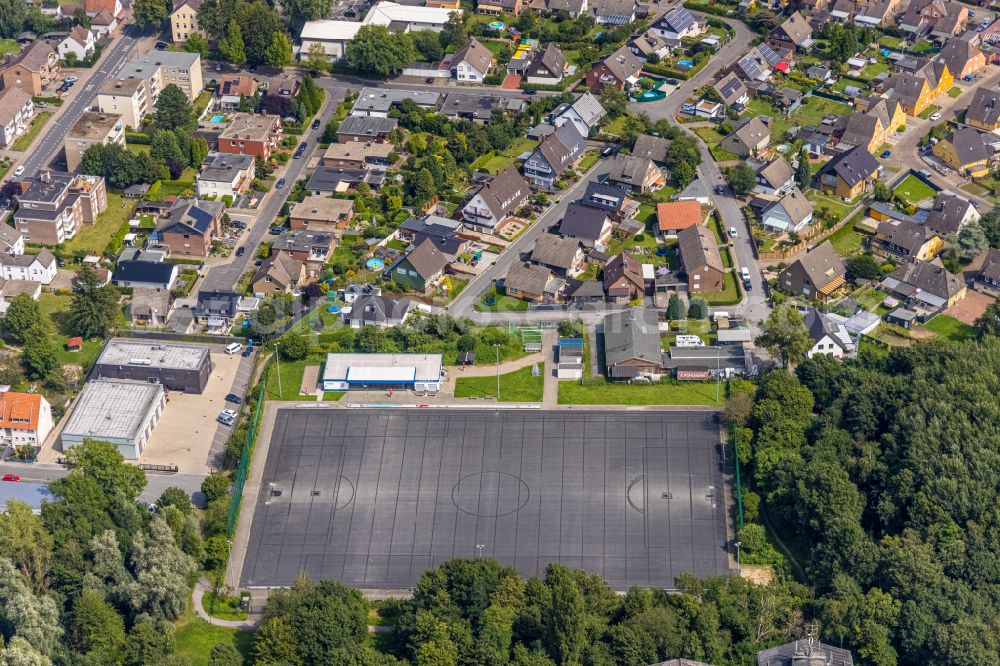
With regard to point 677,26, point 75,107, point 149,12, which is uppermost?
point 149,12

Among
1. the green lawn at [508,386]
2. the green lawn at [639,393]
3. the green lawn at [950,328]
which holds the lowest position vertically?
the green lawn at [950,328]

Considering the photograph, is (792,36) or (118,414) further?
(792,36)

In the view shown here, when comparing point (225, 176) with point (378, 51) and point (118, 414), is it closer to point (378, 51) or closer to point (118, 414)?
point (378, 51)

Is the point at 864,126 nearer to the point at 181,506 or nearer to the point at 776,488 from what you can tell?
the point at 776,488

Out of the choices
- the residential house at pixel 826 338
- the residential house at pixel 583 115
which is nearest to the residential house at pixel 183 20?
the residential house at pixel 583 115

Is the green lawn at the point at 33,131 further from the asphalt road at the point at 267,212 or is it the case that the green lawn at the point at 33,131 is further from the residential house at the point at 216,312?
the residential house at the point at 216,312

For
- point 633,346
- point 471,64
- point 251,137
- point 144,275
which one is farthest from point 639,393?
point 471,64

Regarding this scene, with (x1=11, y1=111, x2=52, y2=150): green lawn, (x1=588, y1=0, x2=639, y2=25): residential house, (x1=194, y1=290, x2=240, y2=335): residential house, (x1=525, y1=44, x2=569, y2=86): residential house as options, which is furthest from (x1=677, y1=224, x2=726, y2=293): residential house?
(x1=11, y1=111, x2=52, y2=150): green lawn
